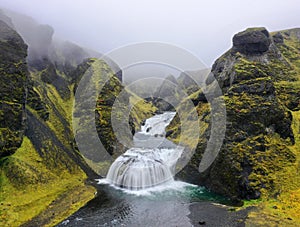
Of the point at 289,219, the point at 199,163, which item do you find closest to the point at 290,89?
the point at 199,163

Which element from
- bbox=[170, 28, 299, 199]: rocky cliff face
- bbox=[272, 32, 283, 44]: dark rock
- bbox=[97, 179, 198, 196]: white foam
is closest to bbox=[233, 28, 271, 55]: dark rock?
bbox=[272, 32, 283, 44]: dark rock

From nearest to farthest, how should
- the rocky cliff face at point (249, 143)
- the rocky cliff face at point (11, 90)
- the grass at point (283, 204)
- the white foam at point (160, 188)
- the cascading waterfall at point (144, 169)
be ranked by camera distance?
the grass at point (283, 204) → the rocky cliff face at point (249, 143) → the rocky cliff face at point (11, 90) → the white foam at point (160, 188) → the cascading waterfall at point (144, 169)

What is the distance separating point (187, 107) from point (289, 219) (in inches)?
1941

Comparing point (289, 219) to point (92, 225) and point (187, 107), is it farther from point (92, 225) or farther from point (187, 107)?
point (187, 107)

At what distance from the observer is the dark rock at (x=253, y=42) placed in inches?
2621

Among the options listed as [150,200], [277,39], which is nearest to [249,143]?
[150,200]

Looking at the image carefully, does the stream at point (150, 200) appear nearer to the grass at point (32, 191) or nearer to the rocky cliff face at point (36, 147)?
the grass at point (32, 191)

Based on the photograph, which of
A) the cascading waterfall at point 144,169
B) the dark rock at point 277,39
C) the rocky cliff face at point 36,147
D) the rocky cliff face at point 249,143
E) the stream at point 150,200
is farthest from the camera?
the dark rock at point 277,39

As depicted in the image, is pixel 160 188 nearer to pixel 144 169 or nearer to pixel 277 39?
pixel 144 169

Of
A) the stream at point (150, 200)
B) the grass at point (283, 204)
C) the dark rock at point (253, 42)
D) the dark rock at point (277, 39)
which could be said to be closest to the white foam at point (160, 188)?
the stream at point (150, 200)

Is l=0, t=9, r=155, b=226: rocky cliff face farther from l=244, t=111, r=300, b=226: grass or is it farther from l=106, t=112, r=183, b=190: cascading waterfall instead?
l=244, t=111, r=300, b=226: grass

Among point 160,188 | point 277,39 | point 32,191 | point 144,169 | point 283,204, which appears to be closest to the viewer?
point 283,204

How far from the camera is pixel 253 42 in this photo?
219 feet

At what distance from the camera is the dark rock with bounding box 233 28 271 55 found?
66562 millimetres
